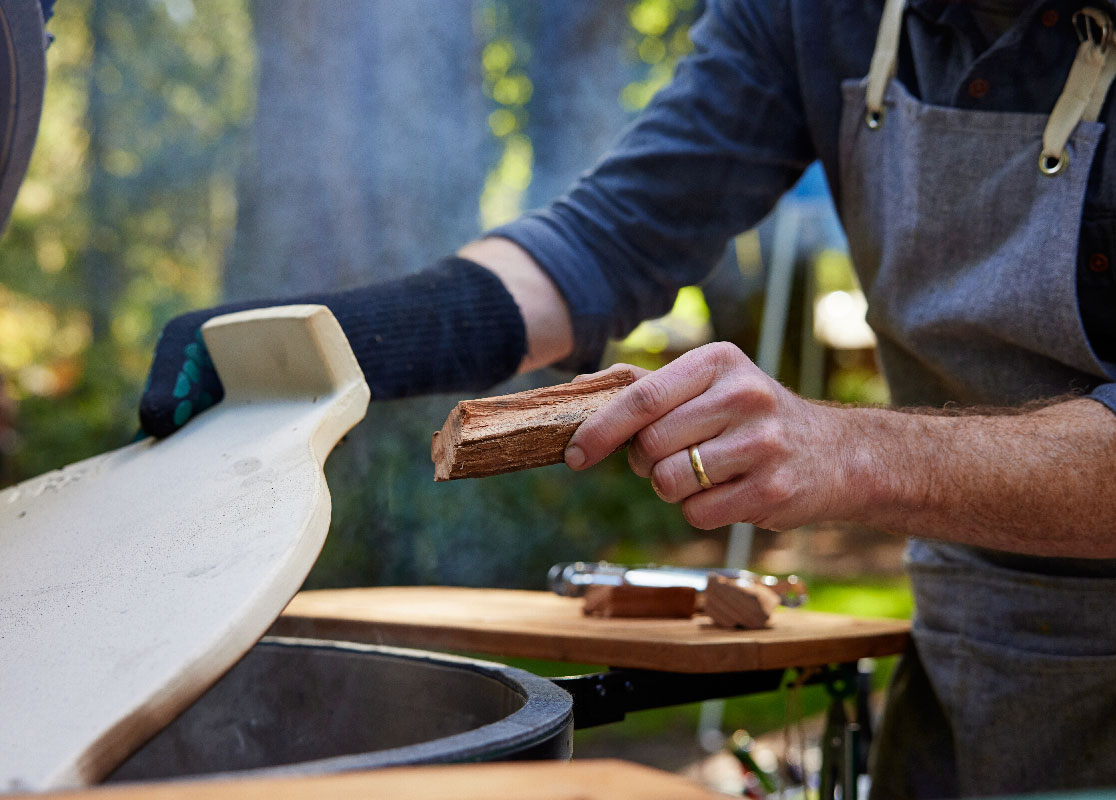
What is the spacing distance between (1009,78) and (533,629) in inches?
38.1

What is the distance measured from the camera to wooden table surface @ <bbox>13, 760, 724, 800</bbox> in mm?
481

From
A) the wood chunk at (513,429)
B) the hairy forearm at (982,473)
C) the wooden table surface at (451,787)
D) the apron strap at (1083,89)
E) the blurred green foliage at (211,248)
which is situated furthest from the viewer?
the blurred green foliage at (211,248)

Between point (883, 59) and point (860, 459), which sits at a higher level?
point (883, 59)

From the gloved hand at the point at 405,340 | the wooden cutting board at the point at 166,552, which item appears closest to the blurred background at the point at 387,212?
the gloved hand at the point at 405,340

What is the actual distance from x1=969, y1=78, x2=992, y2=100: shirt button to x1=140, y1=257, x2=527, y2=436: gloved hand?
688mm

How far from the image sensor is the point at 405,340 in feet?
4.12

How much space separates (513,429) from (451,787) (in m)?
0.40

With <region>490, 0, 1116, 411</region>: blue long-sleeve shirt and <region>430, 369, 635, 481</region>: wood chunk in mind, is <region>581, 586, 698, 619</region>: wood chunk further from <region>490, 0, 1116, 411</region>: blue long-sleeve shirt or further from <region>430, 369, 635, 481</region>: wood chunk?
<region>430, 369, 635, 481</region>: wood chunk

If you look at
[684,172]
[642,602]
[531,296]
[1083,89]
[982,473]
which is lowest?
[642,602]

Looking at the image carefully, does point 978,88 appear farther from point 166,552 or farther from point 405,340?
point 166,552

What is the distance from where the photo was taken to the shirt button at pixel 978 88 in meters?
1.32

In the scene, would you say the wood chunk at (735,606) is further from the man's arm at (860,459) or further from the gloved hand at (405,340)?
the gloved hand at (405,340)

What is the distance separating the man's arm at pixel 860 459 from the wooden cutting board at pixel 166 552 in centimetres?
28

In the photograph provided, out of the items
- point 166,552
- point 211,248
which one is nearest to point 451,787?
point 166,552
